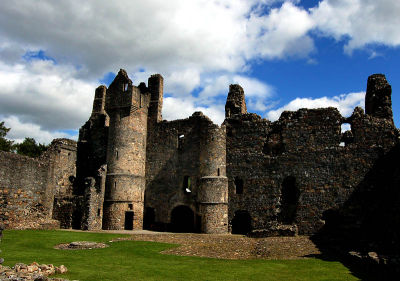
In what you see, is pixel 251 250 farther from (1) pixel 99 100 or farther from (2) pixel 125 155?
(1) pixel 99 100

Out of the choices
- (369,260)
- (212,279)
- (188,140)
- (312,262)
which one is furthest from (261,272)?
(188,140)

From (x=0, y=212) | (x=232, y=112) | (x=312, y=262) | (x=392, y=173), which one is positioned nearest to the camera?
(x=312, y=262)

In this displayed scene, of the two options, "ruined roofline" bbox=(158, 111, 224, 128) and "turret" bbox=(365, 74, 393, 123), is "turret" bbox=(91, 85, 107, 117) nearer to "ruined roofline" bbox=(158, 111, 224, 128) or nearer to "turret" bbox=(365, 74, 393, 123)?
"ruined roofline" bbox=(158, 111, 224, 128)

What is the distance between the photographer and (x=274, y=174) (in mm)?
22359

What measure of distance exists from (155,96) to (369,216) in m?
17.8

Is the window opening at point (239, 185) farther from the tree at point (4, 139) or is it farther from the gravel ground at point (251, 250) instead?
the tree at point (4, 139)

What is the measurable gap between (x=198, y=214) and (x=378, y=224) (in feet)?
36.7

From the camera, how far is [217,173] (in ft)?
77.5

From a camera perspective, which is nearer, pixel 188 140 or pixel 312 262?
pixel 312 262

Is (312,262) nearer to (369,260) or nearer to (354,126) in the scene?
(369,260)

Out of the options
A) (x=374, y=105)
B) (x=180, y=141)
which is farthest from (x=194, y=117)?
(x=374, y=105)

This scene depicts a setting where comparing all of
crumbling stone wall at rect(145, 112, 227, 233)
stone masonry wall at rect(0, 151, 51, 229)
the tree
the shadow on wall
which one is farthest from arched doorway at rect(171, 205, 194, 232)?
the tree

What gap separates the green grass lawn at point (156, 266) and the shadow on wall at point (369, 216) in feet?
9.04

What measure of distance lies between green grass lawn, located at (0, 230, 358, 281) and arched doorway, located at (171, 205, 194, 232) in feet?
36.5
